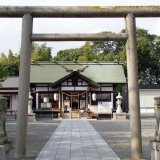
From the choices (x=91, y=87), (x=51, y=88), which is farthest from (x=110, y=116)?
(x=51, y=88)

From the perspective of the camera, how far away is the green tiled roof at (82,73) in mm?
34875

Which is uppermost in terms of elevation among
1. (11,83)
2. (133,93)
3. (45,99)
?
(11,83)

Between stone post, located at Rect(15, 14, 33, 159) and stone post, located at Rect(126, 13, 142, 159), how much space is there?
9.00 ft

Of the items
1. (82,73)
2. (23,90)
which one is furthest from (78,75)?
(23,90)

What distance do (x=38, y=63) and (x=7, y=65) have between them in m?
14.0

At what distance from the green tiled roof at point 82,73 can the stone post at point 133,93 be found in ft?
83.2

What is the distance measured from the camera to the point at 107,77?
35.3 meters

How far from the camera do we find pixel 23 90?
900cm

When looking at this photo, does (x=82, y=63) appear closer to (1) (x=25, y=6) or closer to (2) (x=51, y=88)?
(2) (x=51, y=88)

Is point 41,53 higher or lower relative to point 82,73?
higher

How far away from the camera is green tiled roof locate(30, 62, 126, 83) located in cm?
3488

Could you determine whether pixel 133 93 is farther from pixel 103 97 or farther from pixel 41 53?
pixel 41 53

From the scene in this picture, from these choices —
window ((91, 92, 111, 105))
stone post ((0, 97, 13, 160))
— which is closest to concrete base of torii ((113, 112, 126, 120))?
window ((91, 92, 111, 105))

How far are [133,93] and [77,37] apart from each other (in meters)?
2.18
